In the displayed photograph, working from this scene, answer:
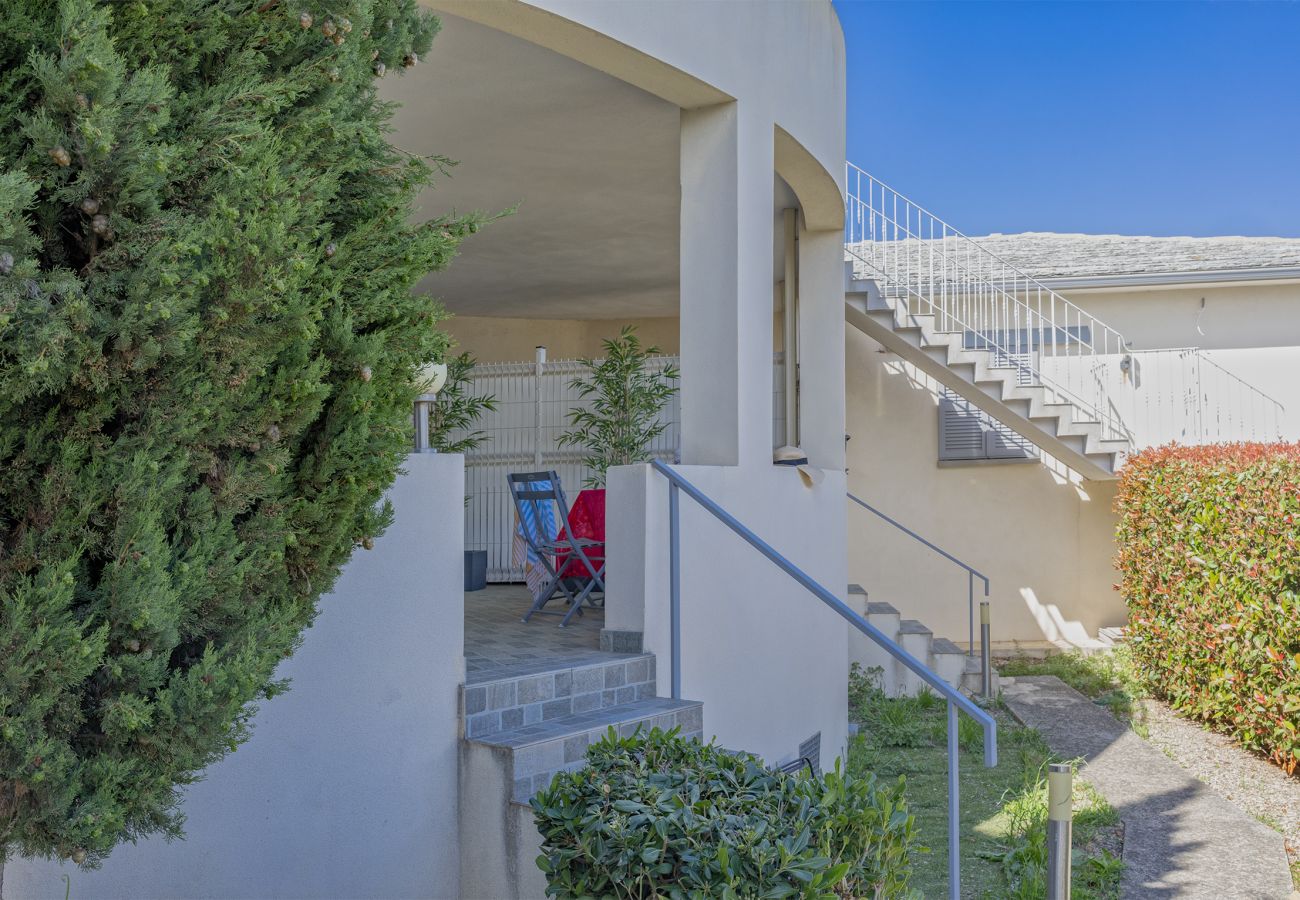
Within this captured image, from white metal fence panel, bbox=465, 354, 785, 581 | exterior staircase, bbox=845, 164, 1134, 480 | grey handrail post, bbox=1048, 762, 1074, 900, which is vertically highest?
exterior staircase, bbox=845, 164, 1134, 480

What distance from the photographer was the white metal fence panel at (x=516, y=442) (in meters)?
9.49

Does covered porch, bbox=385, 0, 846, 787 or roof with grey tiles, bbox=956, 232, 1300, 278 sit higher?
roof with grey tiles, bbox=956, 232, 1300, 278

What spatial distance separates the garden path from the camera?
4.66 meters

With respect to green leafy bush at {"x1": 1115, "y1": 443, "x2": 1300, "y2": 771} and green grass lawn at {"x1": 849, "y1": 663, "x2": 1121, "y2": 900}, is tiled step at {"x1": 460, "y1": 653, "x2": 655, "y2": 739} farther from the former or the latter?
green leafy bush at {"x1": 1115, "y1": 443, "x2": 1300, "y2": 771}

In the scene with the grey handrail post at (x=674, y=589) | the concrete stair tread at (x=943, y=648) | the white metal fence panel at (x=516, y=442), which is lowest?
the concrete stair tread at (x=943, y=648)

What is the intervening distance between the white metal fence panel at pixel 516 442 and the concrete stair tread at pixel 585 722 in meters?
5.15

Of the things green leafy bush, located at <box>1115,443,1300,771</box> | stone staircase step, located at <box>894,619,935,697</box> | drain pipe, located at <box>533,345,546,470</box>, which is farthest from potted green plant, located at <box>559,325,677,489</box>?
green leafy bush, located at <box>1115,443,1300,771</box>

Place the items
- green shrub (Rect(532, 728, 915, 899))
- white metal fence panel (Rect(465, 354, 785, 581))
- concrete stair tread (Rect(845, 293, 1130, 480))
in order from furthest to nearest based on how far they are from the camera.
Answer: concrete stair tread (Rect(845, 293, 1130, 480))
white metal fence panel (Rect(465, 354, 785, 581))
green shrub (Rect(532, 728, 915, 899))

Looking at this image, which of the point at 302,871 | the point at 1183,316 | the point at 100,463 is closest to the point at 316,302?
the point at 100,463

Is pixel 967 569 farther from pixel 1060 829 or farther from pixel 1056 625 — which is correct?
pixel 1060 829

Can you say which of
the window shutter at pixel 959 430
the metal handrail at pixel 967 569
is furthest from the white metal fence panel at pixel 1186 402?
the metal handrail at pixel 967 569

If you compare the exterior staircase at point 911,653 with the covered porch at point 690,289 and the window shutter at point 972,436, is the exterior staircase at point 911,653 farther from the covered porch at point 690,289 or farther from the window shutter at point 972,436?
the window shutter at point 972,436

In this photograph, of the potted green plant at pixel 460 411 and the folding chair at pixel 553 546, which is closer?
the folding chair at pixel 553 546

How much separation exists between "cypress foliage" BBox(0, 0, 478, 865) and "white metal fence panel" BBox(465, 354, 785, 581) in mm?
7190
